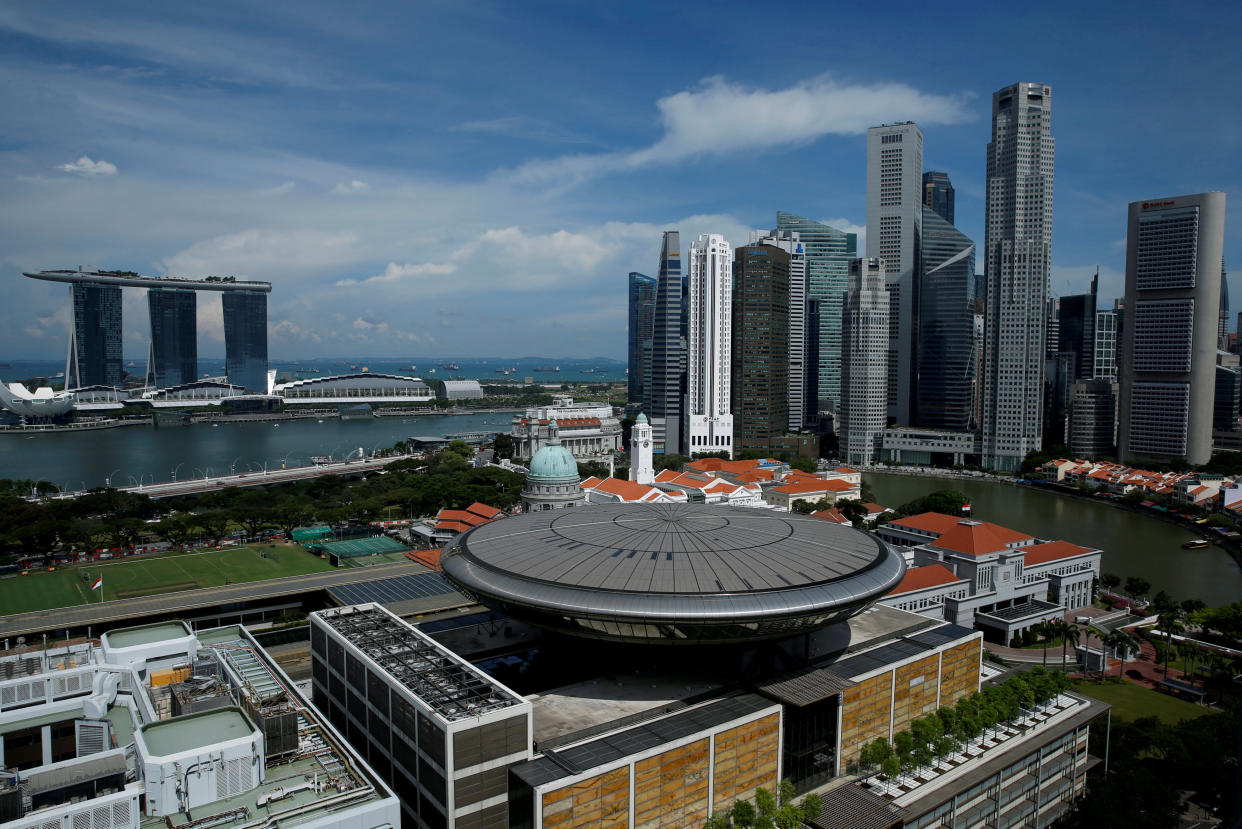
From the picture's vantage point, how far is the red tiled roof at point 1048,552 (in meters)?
36.7

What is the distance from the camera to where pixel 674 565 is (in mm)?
20500

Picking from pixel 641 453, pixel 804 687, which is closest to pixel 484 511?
pixel 641 453

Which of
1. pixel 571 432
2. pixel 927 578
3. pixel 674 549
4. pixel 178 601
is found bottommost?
pixel 178 601

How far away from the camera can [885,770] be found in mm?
19516

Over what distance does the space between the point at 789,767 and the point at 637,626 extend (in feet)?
17.5

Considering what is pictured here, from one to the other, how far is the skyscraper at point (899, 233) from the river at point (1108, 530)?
85.1 feet

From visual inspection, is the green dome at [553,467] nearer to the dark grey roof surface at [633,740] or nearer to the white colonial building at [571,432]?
the white colonial building at [571,432]

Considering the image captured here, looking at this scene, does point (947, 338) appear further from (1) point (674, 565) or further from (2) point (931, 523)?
(1) point (674, 565)

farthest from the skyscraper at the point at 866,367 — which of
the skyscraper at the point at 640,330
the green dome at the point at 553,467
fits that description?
the green dome at the point at 553,467

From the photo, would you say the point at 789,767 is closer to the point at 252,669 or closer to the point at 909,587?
the point at 252,669

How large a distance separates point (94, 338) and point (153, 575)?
12263 centimetres

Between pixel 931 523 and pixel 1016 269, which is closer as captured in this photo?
pixel 931 523

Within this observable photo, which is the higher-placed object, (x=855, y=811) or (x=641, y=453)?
(x=641, y=453)

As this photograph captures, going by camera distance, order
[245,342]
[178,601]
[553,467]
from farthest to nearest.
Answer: [245,342] → [553,467] → [178,601]
